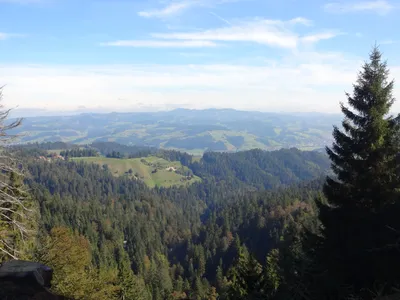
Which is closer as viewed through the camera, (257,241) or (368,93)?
(368,93)

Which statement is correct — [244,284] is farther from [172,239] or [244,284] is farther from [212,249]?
[172,239]

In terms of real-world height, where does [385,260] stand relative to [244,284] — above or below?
above

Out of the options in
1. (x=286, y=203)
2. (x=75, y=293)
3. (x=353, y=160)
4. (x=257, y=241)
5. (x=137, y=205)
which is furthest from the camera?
(x=137, y=205)

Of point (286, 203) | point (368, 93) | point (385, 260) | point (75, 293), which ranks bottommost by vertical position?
point (286, 203)

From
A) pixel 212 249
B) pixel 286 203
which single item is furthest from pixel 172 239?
pixel 286 203

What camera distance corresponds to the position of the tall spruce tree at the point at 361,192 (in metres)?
15.0

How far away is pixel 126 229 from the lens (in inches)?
4754

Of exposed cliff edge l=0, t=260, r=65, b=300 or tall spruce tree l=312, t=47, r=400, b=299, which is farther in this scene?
tall spruce tree l=312, t=47, r=400, b=299

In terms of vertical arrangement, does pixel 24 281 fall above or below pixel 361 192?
below

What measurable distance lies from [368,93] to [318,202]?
6571 millimetres

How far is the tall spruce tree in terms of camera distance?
1495cm

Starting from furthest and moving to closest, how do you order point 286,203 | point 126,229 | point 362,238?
point 126,229 < point 286,203 < point 362,238

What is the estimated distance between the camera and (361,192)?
1612 cm

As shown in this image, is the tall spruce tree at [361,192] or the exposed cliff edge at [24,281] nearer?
the exposed cliff edge at [24,281]
